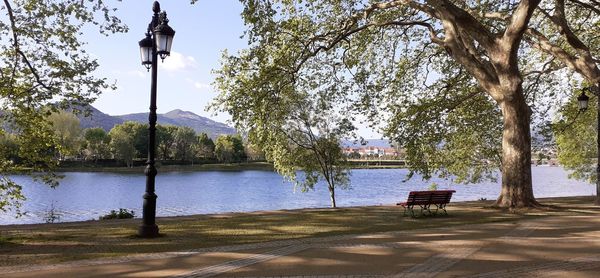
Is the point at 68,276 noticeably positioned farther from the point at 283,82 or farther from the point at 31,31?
the point at 283,82

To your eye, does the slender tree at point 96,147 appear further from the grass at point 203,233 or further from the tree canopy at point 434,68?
the grass at point 203,233

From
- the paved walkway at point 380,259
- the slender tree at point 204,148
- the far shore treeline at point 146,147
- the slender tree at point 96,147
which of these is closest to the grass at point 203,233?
the paved walkway at point 380,259

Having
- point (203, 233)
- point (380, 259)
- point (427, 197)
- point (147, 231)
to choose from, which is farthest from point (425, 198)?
point (147, 231)

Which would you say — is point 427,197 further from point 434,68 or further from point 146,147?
point 146,147

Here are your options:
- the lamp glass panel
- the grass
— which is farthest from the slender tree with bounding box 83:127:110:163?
the lamp glass panel

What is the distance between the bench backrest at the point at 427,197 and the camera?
14734 millimetres

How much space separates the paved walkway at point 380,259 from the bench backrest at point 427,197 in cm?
458

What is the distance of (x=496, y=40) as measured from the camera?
15.6 m

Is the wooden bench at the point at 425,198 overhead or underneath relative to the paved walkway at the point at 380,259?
overhead

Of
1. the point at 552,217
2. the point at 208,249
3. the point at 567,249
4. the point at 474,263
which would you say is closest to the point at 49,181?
the point at 208,249

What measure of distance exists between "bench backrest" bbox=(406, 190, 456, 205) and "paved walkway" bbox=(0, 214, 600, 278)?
4.58 meters

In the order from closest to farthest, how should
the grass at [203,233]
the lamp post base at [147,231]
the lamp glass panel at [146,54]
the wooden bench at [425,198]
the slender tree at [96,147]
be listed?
1. the grass at [203,233]
2. the lamp post base at [147,231]
3. the lamp glass panel at [146,54]
4. the wooden bench at [425,198]
5. the slender tree at [96,147]

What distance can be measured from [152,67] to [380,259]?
272 inches

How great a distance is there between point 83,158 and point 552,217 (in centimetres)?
12670
